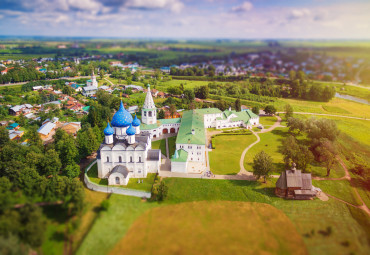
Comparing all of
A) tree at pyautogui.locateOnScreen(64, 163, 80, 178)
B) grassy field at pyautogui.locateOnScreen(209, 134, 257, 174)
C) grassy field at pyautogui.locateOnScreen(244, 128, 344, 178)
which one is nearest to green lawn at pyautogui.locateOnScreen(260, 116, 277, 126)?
grassy field at pyautogui.locateOnScreen(244, 128, 344, 178)

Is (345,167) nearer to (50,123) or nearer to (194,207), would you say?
(194,207)

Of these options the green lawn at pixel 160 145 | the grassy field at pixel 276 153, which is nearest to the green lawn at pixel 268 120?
the grassy field at pixel 276 153

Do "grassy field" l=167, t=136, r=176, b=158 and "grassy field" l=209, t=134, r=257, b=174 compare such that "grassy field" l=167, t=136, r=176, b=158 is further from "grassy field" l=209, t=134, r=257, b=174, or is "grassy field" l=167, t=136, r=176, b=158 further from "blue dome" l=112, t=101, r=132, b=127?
"blue dome" l=112, t=101, r=132, b=127

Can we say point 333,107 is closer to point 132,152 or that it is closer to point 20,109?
point 132,152

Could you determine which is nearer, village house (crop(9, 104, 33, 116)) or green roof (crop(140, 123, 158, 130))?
village house (crop(9, 104, 33, 116))

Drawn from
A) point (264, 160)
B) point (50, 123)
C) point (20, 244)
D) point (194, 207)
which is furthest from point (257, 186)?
point (50, 123)
